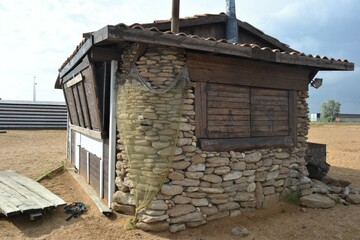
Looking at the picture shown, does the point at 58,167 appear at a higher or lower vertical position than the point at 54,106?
lower

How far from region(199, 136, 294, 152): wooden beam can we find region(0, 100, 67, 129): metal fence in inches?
934

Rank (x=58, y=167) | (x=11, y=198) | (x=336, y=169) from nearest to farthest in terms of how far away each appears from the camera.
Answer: (x=11, y=198)
(x=58, y=167)
(x=336, y=169)

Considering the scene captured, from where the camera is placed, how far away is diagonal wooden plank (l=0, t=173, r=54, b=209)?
5.86 meters

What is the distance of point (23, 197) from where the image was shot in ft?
20.5

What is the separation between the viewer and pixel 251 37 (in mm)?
8008

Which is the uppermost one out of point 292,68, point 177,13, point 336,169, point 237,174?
point 177,13

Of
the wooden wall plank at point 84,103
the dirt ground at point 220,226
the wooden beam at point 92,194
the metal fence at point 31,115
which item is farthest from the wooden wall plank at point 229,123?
the metal fence at point 31,115

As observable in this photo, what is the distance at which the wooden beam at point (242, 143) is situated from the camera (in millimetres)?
5598

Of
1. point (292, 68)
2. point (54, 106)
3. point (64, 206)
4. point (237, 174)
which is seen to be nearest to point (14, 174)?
point (64, 206)

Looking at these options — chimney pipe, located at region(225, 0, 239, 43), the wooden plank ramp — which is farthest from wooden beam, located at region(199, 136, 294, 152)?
the wooden plank ramp

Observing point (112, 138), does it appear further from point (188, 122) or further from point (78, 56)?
point (78, 56)

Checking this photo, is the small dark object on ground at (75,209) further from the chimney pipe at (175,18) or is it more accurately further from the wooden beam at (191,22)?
the chimney pipe at (175,18)

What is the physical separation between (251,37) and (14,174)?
298 inches

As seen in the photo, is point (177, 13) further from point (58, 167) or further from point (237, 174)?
point (58, 167)
